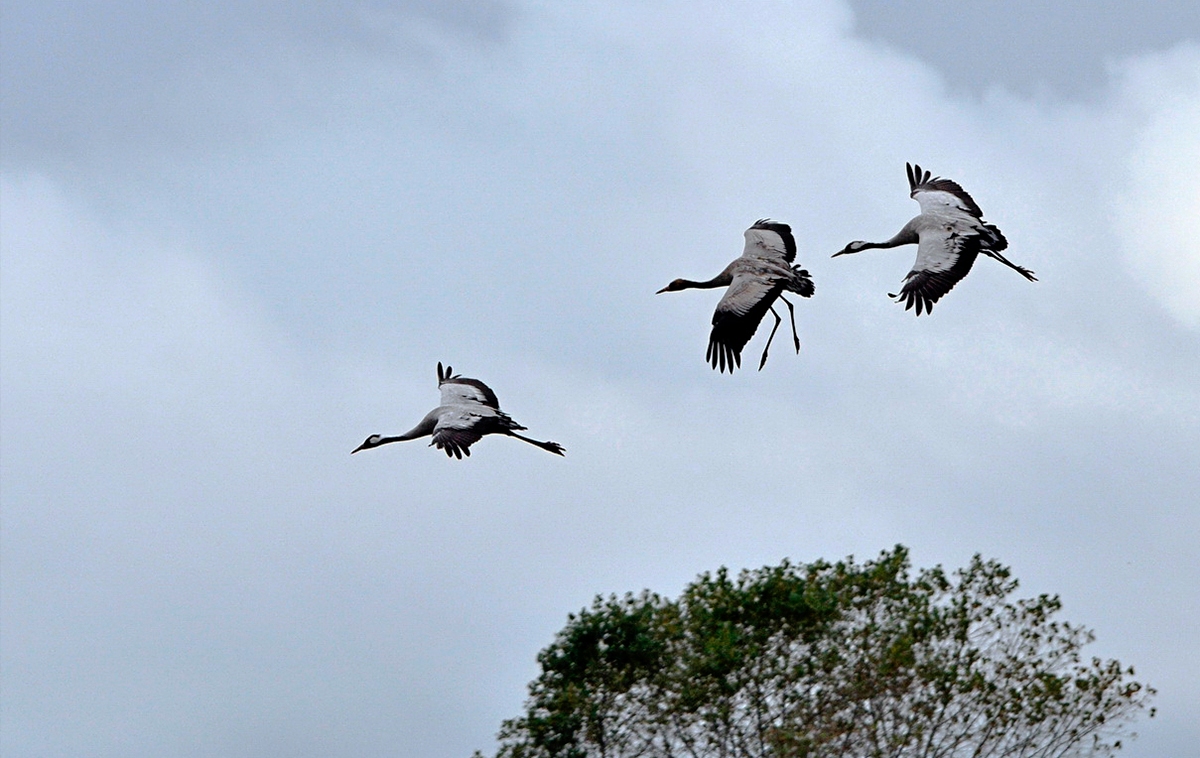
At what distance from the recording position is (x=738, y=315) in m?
32.2

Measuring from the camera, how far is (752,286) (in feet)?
107

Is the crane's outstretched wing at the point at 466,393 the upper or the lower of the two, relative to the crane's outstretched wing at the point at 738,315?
upper

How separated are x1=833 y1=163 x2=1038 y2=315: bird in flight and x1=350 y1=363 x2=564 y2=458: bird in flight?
15.9ft

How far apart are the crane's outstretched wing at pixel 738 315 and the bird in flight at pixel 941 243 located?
1559 mm

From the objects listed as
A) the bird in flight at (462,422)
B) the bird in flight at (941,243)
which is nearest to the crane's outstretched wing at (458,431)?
the bird in flight at (462,422)

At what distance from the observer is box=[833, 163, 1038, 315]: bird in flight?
3225 cm

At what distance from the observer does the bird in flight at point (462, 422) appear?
3266cm

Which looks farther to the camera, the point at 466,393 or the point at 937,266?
the point at 466,393

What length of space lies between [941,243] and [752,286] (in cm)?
240

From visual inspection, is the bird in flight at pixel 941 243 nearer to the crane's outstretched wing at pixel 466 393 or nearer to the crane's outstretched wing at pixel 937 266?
the crane's outstretched wing at pixel 937 266

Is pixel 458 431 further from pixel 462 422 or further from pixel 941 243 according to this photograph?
pixel 941 243

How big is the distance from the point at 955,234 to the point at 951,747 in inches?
292

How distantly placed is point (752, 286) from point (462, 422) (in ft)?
13.3

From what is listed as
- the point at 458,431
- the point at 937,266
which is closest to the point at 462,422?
the point at 458,431
